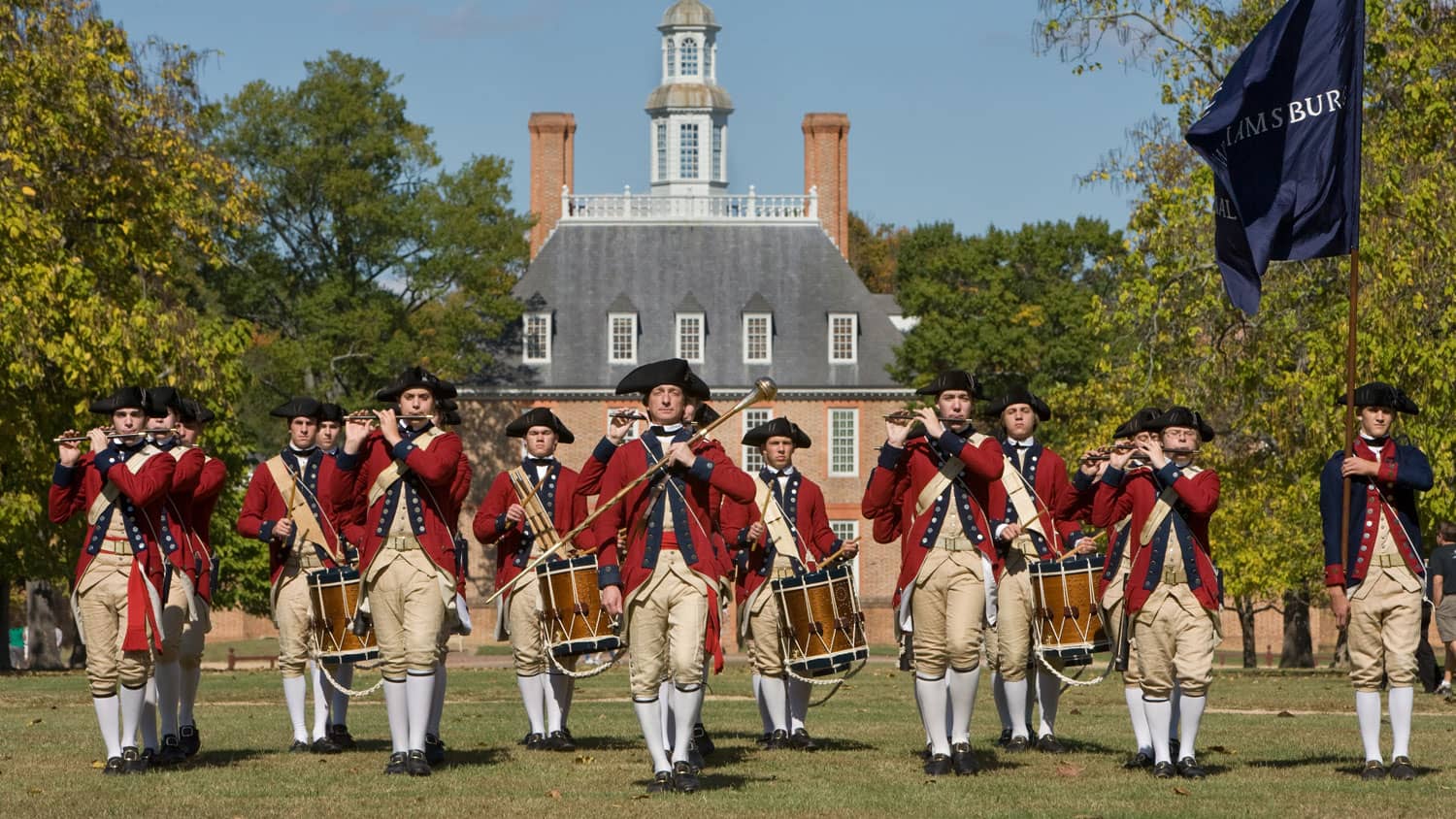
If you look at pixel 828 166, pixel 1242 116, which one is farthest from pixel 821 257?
pixel 1242 116

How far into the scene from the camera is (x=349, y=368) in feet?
207

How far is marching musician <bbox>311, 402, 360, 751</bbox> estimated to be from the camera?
15.5 m

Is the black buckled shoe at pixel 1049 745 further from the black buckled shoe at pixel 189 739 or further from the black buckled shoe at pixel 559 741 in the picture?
the black buckled shoe at pixel 189 739

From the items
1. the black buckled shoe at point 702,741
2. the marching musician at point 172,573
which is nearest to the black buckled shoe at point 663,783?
the black buckled shoe at point 702,741

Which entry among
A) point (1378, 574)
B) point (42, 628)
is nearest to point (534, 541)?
point (1378, 574)

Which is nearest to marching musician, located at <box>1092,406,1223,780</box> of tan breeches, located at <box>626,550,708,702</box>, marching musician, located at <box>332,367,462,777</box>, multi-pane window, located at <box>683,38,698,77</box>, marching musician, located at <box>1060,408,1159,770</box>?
marching musician, located at <box>1060,408,1159,770</box>

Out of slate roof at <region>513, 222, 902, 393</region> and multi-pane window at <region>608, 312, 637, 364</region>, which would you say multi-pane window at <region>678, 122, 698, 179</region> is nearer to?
slate roof at <region>513, 222, 902, 393</region>

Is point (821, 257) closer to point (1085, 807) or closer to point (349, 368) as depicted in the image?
point (349, 368)

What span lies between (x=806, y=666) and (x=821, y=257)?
58.2m

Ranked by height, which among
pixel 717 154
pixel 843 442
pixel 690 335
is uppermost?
pixel 717 154

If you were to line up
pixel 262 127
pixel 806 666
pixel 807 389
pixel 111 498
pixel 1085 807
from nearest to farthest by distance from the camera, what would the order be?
pixel 1085 807
pixel 111 498
pixel 806 666
pixel 262 127
pixel 807 389

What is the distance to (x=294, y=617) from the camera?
15.7 m

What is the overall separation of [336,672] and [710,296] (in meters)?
57.1

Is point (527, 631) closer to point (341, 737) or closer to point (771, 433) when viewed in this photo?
point (341, 737)
